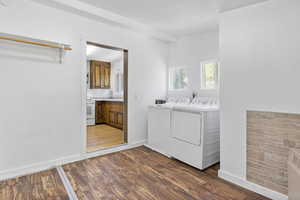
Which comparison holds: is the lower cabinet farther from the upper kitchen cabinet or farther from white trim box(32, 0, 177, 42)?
white trim box(32, 0, 177, 42)

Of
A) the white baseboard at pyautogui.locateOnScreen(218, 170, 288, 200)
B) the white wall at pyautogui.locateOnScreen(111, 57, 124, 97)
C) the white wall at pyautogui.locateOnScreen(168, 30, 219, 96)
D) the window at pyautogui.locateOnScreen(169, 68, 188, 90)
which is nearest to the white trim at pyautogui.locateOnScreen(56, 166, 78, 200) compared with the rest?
the white baseboard at pyautogui.locateOnScreen(218, 170, 288, 200)

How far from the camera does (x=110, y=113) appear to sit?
5.19 m

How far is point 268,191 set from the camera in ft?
5.74

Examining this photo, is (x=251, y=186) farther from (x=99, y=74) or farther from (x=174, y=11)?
(x=99, y=74)

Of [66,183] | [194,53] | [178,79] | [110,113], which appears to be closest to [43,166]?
[66,183]

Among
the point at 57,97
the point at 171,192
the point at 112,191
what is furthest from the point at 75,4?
the point at 171,192

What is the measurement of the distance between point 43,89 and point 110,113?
117 inches

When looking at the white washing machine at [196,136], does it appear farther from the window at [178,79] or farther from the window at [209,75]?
the window at [178,79]

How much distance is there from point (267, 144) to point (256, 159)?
0.23m

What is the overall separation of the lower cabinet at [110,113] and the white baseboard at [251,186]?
3.20 metres

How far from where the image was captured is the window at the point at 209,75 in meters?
3.06

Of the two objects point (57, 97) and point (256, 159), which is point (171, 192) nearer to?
point (256, 159)

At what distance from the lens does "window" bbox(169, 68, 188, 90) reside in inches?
143

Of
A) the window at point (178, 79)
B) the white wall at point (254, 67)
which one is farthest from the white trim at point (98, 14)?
the white wall at point (254, 67)
